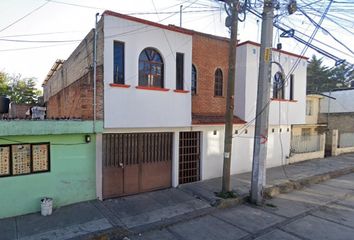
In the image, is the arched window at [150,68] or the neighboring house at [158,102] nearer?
the neighboring house at [158,102]

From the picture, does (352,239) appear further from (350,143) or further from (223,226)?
(350,143)

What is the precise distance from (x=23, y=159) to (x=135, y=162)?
11.5 feet

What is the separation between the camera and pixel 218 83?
1226cm

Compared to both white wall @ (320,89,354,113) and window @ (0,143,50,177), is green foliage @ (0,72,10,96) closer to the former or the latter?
window @ (0,143,50,177)

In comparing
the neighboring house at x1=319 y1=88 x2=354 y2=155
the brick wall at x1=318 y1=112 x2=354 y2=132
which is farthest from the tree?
the brick wall at x1=318 y1=112 x2=354 y2=132

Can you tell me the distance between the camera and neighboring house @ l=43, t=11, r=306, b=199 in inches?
325

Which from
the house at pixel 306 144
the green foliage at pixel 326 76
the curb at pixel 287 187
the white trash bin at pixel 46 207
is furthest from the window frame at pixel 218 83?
the green foliage at pixel 326 76

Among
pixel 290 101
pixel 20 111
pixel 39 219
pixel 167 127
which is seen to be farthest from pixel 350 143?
Result: pixel 20 111

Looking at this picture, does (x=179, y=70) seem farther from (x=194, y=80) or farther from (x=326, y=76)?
(x=326, y=76)

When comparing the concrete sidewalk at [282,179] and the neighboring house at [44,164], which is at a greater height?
the neighboring house at [44,164]

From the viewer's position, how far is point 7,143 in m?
7.04

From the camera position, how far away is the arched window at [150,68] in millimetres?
8867

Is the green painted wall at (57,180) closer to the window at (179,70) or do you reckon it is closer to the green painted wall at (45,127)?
the green painted wall at (45,127)

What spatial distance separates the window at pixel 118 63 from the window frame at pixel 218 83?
513cm
